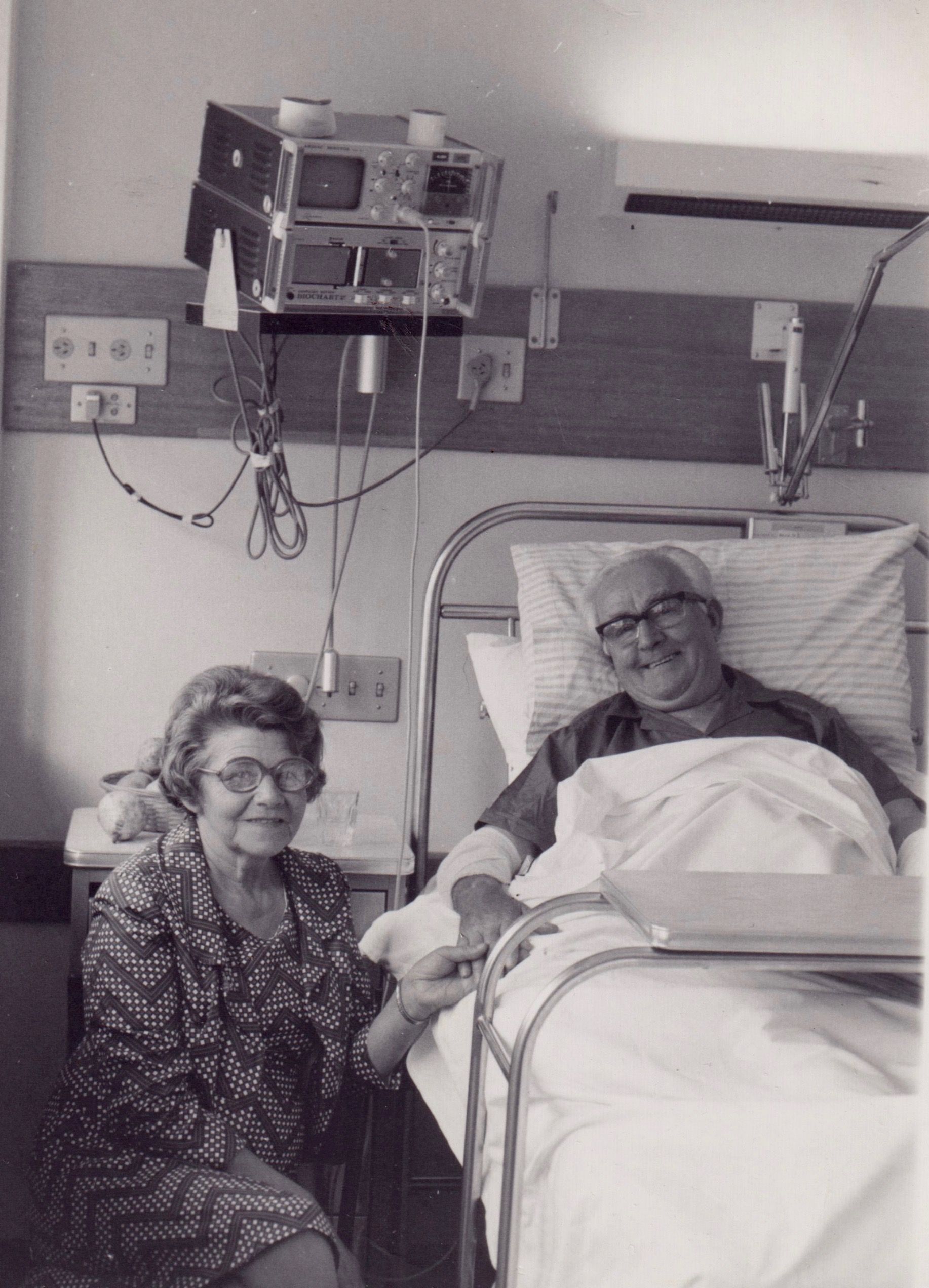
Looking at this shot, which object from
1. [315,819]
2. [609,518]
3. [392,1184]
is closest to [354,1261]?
[392,1184]

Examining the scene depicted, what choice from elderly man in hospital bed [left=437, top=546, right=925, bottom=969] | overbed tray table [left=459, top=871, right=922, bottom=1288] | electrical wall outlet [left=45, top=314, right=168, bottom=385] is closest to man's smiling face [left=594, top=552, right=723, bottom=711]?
elderly man in hospital bed [left=437, top=546, right=925, bottom=969]

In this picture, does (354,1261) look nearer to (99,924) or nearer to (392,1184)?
(99,924)

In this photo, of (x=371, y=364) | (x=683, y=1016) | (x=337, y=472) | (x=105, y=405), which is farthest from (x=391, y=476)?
(x=683, y=1016)

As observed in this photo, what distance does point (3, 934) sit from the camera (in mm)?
2611

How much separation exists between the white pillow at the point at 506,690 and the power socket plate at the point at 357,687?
19 cm

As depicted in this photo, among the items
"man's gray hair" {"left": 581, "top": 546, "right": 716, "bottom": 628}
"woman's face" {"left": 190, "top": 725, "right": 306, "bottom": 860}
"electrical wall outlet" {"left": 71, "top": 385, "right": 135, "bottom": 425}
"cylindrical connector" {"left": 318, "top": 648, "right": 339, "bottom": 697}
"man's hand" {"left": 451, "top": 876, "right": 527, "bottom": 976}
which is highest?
"electrical wall outlet" {"left": 71, "top": 385, "right": 135, "bottom": 425}

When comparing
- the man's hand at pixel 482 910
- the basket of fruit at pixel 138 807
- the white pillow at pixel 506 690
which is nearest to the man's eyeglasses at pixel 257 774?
the man's hand at pixel 482 910

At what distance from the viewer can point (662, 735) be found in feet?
7.61

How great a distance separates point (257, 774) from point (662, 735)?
2.40ft

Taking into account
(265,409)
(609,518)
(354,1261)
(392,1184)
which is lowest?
(392,1184)

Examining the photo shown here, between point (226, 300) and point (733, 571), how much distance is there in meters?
0.97

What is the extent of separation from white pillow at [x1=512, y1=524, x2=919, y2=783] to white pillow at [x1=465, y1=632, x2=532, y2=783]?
0.04 metres

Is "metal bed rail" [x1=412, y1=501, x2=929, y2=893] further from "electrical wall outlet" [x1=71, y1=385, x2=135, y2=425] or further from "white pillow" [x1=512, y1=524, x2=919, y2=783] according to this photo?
"electrical wall outlet" [x1=71, y1=385, x2=135, y2=425]

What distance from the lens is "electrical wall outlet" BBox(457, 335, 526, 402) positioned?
263 centimetres
